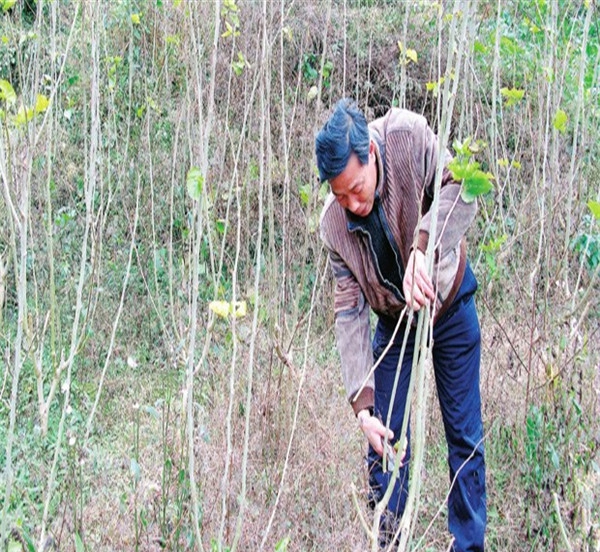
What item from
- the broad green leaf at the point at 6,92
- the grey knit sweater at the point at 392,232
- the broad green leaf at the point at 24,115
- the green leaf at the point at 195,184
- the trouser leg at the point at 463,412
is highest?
the broad green leaf at the point at 6,92

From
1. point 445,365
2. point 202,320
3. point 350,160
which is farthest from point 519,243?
point 350,160

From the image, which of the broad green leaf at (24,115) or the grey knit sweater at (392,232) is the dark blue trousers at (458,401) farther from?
the broad green leaf at (24,115)

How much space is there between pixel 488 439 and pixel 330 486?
30.8 inches

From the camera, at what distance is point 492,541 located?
10.2 feet

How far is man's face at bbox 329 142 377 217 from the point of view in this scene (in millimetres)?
2303

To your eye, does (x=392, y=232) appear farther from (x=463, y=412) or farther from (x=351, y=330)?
(x=463, y=412)

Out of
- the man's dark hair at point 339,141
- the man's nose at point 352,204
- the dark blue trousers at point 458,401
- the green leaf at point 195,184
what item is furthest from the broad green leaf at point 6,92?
the dark blue trousers at point 458,401

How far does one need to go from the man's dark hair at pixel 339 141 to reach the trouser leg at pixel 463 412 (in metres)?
0.75

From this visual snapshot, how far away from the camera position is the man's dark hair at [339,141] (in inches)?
87.4

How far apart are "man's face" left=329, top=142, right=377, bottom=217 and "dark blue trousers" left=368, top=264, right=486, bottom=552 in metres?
0.51

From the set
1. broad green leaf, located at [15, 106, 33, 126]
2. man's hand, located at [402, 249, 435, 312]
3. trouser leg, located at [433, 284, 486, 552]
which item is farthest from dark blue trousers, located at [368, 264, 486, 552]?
broad green leaf, located at [15, 106, 33, 126]

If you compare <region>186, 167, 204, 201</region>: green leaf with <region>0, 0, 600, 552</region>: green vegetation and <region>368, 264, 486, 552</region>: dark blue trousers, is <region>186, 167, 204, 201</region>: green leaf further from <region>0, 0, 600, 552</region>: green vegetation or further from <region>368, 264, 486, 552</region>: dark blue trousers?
<region>368, 264, 486, 552</region>: dark blue trousers

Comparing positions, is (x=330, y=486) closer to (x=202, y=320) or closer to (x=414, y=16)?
(x=202, y=320)

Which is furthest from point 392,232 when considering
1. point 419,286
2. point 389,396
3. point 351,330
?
point 419,286
